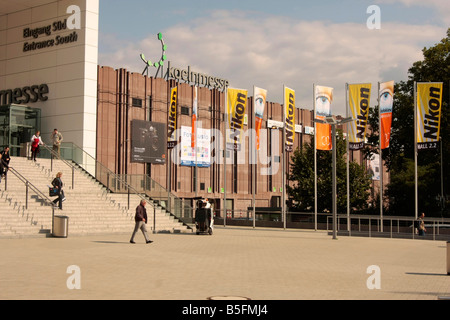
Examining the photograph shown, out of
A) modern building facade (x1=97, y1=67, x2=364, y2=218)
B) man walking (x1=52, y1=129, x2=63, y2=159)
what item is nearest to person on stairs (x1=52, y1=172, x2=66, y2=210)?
man walking (x1=52, y1=129, x2=63, y2=159)

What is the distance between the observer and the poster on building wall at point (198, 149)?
206 ft

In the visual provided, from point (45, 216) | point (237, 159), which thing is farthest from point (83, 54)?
point (237, 159)

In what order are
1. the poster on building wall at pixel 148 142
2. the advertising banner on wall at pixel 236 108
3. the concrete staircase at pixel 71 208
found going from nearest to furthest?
the concrete staircase at pixel 71 208 < the advertising banner on wall at pixel 236 108 < the poster on building wall at pixel 148 142

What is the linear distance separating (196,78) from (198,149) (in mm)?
8542

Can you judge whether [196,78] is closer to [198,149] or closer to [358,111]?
[198,149]

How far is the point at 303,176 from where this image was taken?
158ft

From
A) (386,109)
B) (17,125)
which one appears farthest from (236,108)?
(17,125)

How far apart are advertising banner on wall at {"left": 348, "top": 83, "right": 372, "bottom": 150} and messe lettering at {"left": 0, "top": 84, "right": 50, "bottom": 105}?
21.5m

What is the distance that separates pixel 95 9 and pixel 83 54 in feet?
11.0

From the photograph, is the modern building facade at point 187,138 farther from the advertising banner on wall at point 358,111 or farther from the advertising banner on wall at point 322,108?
the advertising banner on wall at point 358,111

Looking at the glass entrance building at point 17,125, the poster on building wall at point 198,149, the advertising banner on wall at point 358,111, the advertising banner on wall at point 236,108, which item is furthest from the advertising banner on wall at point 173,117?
the poster on building wall at point 198,149

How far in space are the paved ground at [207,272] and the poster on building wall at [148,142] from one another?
38.1 metres

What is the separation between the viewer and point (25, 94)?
40.4 meters

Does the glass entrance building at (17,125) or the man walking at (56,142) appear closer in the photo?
the man walking at (56,142)
